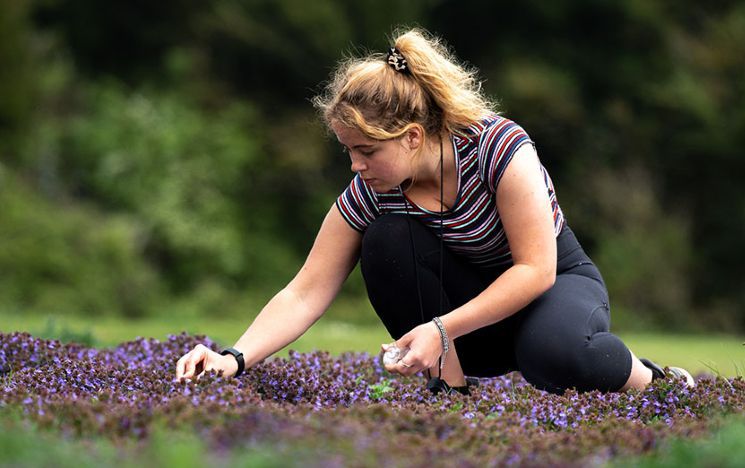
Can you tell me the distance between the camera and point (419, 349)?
3334 mm

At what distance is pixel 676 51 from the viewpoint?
17.2 metres

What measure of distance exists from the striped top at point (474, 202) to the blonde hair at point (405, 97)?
0.10m

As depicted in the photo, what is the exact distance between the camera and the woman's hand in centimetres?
334

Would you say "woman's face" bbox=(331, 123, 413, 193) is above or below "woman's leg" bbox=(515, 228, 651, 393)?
above

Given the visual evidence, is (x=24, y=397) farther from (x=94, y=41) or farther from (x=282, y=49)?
(x=94, y=41)

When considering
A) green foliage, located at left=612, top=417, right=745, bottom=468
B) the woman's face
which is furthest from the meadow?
the woman's face

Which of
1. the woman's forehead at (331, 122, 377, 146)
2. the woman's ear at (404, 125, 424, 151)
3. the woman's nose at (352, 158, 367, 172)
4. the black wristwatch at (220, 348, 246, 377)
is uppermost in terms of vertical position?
the woman's ear at (404, 125, 424, 151)

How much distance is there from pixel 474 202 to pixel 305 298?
2.38 ft

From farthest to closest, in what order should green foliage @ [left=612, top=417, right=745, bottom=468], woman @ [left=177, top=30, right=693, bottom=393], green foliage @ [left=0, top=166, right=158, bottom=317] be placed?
green foliage @ [left=0, top=166, right=158, bottom=317], woman @ [left=177, top=30, right=693, bottom=393], green foliage @ [left=612, top=417, right=745, bottom=468]

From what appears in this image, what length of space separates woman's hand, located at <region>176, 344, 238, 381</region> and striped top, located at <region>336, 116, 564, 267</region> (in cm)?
78

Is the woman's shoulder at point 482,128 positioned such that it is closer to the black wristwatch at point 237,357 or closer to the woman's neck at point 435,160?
the woman's neck at point 435,160

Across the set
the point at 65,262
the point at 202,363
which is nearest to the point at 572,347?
the point at 202,363

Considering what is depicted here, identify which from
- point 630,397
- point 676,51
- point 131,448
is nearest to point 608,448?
point 630,397

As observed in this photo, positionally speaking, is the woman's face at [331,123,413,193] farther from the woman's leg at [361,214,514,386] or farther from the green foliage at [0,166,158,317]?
the green foliage at [0,166,158,317]
